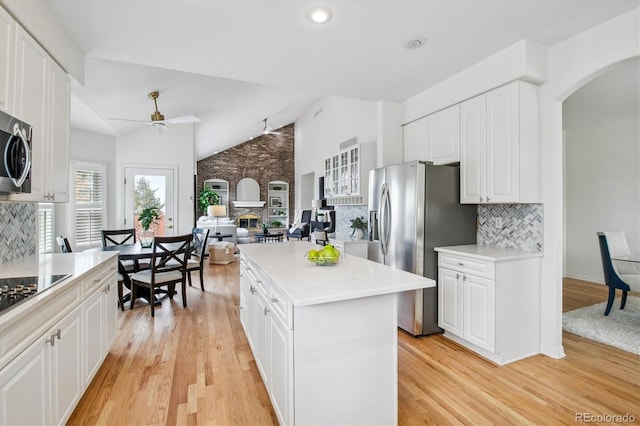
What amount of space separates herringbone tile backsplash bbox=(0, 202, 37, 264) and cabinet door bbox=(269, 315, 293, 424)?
212 centimetres

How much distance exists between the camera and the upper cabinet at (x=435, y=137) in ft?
10.7

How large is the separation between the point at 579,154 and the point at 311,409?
244 inches

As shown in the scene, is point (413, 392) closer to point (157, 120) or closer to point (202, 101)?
point (157, 120)

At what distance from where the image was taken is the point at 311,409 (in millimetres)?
1562

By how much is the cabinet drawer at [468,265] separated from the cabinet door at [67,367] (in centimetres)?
295

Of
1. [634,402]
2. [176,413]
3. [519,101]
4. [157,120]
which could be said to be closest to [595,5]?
[519,101]

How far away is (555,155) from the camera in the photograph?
8.73 ft

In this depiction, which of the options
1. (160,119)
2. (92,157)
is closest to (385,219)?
(160,119)

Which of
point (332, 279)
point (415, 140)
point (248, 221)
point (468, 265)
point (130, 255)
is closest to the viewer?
point (332, 279)

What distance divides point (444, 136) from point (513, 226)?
117 centimetres

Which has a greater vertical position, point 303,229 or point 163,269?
point 303,229

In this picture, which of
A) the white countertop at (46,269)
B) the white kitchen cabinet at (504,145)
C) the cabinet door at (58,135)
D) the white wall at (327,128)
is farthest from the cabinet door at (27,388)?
the white wall at (327,128)

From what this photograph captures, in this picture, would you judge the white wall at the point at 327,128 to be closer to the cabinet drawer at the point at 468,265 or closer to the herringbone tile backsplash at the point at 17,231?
the cabinet drawer at the point at 468,265

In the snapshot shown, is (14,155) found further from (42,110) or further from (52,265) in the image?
(52,265)
